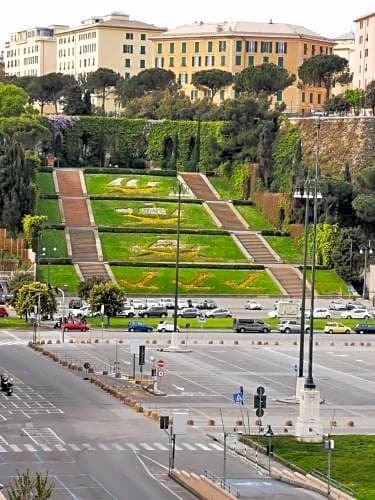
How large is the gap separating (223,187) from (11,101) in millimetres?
26279

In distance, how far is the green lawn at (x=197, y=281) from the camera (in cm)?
11594

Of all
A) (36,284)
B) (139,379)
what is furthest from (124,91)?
(139,379)

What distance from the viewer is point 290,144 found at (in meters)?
157

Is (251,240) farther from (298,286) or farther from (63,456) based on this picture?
(63,456)

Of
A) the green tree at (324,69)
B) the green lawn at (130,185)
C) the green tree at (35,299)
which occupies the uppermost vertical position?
the green tree at (324,69)

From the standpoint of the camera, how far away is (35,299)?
9512 centimetres

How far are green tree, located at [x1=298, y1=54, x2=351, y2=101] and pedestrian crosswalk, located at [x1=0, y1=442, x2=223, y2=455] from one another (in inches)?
5246

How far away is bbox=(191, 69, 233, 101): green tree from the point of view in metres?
189

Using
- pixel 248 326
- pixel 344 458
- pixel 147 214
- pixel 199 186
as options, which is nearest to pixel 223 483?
pixel 344 458

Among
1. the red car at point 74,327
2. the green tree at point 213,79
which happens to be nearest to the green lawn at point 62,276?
the red car at point 74,327

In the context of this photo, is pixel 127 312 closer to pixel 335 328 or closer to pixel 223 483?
pixel 335 328

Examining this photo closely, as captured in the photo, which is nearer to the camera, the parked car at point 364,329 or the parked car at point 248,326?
the parked car at point 248,326

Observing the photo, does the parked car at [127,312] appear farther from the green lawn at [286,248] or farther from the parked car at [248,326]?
the green lawn at [286,248]

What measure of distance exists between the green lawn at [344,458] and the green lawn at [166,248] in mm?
74732
